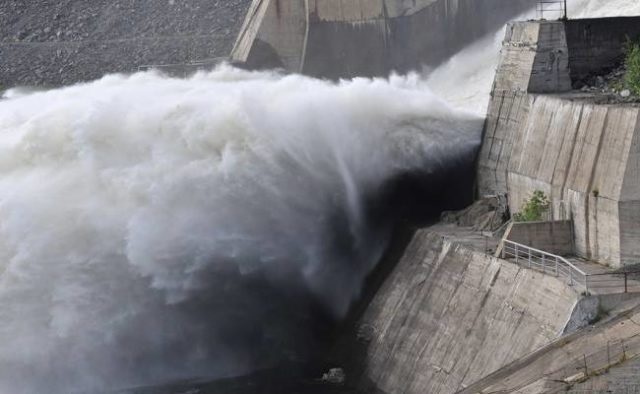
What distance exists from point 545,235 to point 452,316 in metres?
2.91

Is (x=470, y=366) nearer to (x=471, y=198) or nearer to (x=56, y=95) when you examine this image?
(x=471, y=198)

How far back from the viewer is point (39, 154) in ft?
118

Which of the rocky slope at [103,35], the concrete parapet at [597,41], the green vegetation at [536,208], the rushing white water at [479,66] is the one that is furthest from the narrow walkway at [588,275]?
the rocky slope at [103,35]

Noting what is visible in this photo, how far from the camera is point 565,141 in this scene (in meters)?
32.9

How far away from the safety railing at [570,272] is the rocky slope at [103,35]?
46045mm

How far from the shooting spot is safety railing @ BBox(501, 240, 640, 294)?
2852 cm

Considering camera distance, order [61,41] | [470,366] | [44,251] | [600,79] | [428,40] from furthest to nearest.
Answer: [61,41]
[428,40]
[600,79]
[44,251]
[470,366]

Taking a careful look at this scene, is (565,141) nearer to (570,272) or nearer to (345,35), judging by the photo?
(570,272)

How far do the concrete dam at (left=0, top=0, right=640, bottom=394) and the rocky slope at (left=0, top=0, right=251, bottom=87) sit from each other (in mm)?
38197

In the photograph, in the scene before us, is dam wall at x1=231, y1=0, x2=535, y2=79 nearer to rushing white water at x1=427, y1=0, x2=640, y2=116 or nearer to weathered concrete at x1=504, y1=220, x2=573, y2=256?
rushing white water at x1=427, y1=0, x2=640, y2=116

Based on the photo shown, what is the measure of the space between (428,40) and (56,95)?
26.7 m

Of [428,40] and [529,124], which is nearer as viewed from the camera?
[529,124]

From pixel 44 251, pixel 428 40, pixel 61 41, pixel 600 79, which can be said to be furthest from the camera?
pixel 61 41

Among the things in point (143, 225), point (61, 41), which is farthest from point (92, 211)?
point (61, 41)
